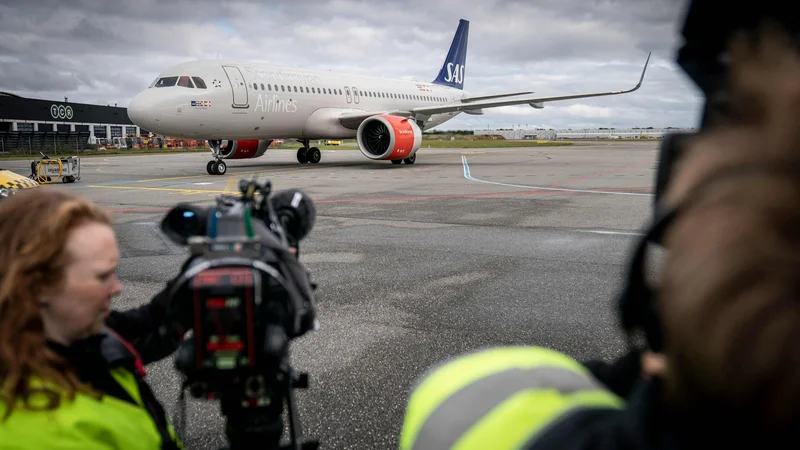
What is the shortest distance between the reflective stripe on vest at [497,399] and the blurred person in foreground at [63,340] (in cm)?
68

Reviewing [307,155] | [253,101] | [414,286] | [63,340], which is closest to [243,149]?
[307,155]

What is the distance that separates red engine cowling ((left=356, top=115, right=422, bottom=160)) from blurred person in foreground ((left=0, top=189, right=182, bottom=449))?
18612mm

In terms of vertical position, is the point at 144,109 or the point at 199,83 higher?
the point at 199,83

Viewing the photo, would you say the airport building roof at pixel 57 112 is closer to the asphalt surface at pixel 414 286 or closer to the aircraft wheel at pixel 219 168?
the aircraft wheel at pixel 219 168

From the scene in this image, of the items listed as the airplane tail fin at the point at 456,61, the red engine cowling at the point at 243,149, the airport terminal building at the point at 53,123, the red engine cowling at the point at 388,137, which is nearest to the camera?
the red engine cowling at the point at 388,137

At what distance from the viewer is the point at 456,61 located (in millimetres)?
32469

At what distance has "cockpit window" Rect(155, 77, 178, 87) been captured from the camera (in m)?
16.6

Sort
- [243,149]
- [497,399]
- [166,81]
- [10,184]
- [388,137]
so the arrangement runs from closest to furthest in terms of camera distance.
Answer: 1. [497,399]
2. [10,184]
3. [166,81]
4. [388,137]
5. [243,149]

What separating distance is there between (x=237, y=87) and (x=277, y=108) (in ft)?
5.98

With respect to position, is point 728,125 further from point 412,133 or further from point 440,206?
point 412,133

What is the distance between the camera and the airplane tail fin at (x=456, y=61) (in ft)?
105

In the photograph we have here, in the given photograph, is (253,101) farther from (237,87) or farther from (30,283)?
(30,283)

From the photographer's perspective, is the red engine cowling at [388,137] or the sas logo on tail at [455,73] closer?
the red engine cowling at [388,137]

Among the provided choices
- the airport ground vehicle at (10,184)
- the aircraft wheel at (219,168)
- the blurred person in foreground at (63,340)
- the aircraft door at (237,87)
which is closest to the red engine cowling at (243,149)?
the aircraft wheel at (219,168)
